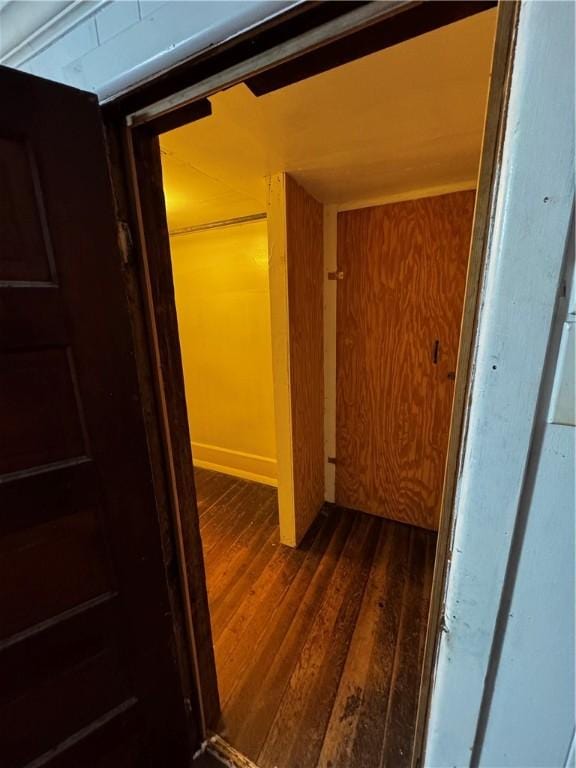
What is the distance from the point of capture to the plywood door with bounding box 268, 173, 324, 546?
1.61m

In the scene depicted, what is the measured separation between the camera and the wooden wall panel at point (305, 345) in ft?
5.51

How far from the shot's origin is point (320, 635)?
1.46 meters

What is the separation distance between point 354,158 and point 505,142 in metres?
1.15

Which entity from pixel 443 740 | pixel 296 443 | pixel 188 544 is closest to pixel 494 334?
pixel 443 740

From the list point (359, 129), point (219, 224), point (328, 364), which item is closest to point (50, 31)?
point (359, 129)

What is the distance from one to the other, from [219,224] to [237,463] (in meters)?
1.93

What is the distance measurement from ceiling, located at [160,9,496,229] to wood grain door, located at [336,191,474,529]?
0.64ft

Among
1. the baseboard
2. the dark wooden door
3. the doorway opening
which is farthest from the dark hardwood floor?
the dark wooden door

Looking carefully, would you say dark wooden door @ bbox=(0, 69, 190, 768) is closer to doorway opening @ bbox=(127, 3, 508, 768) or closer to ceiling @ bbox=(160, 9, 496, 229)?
doorway opening @ bbox=(127, 3, 508, 768)

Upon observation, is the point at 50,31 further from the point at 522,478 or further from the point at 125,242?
the point at 522,478

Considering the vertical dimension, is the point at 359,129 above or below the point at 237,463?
above

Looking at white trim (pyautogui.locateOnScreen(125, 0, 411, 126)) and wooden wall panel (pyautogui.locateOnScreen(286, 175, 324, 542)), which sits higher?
white trim (pyautogui.locateOnScreen(125, 0, 411, 126))

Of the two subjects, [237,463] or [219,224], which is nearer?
[219,224]

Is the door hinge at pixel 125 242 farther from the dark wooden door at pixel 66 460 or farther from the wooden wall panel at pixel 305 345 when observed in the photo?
the wooden wall panel at pixel 305 345
